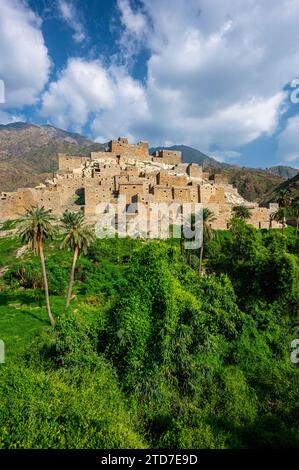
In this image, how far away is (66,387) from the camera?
13.1 m

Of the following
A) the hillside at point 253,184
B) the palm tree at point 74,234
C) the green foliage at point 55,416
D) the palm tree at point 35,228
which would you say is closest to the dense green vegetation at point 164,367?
the green foliage at point 55,416

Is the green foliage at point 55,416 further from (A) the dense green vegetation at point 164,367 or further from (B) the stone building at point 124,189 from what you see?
(B) the stone building at point 124,189

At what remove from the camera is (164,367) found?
16016mm

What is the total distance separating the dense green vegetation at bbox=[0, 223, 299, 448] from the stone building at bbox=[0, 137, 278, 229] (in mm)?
34771

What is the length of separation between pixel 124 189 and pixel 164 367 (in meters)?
43.3

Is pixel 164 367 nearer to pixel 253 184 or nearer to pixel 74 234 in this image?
pixel 74 234

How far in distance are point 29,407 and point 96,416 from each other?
267 cm

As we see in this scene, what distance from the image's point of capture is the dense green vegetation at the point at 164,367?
1170 centimetres

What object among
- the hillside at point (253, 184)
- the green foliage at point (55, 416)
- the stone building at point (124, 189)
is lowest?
the green foliage at point (55, 416)

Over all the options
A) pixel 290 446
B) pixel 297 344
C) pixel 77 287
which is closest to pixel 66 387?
pixel 290 446

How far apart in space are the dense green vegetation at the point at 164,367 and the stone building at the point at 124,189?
114 ft

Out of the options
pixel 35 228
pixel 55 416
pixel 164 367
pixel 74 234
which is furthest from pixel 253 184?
pixel 55 416

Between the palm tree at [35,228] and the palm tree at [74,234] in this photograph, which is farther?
the palm tree at [74,234]
